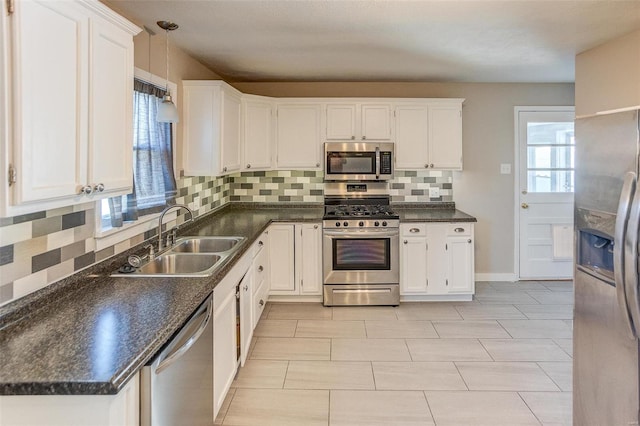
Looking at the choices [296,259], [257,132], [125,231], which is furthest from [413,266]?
[125,231]

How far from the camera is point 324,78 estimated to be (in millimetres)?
4688

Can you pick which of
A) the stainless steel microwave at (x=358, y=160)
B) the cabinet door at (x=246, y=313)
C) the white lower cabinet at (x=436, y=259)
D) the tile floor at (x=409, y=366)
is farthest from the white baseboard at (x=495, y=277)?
the cabinet door at (x=246, y=313)

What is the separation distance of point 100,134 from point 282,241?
275cm

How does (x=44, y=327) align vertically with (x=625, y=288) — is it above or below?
below

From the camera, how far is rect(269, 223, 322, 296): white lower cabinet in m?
4.32

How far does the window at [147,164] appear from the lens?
104 inches

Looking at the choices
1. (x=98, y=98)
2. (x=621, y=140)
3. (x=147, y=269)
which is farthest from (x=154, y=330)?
(x=621, y=140)

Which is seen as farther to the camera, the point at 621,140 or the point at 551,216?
the point at 551,216

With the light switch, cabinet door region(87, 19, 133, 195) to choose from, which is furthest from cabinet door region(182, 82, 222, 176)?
the light switch

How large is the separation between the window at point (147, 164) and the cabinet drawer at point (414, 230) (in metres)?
2.23

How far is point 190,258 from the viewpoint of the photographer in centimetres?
274

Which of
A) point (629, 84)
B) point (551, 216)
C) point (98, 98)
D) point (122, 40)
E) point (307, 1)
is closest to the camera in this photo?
point (98, 98)

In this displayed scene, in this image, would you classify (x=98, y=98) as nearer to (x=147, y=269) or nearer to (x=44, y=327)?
(x=44, y=327)

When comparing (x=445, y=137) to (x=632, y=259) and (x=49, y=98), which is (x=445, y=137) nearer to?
(x=632, y=259)
